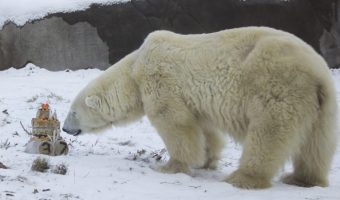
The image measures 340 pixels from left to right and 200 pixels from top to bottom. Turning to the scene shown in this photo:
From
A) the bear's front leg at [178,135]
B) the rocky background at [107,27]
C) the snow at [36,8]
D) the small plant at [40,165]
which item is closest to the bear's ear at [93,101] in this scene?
the bear's front leg at [178,135]

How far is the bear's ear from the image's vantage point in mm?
5930

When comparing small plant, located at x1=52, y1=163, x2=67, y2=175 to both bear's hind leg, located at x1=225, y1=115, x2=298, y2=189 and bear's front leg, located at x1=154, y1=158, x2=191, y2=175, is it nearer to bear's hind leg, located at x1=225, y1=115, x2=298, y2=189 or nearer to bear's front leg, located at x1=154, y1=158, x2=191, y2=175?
bear's front leg, located at x1=154, y1=158, x2=191, y2=175

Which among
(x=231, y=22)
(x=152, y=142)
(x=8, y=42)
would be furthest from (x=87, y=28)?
(x=152, y=142)

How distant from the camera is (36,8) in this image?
495 inches

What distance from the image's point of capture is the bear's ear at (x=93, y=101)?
5930 mm

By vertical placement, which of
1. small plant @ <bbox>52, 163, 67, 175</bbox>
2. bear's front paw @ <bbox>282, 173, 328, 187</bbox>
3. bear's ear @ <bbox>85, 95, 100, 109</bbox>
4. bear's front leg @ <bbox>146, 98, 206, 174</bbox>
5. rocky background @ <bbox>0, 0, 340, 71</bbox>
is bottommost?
bear's front paw @ <bbox>282, 173, 328, 187</bbox>

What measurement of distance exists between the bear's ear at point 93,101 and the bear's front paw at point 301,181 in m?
2.16

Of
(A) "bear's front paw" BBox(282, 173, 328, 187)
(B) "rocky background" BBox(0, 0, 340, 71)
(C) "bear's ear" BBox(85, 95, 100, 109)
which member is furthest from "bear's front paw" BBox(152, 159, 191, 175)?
(B) "rocky background" BBox(0, 0, 340, 71)

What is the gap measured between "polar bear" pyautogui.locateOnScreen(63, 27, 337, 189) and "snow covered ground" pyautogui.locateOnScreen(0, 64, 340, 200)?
0.87ft

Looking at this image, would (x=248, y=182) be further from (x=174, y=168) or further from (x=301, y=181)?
(x=174, y=168)

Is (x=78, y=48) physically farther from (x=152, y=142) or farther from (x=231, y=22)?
(x=152, y=142)

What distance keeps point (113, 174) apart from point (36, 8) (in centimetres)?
879

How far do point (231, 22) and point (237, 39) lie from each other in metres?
7.15

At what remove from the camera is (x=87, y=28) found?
484 inches
